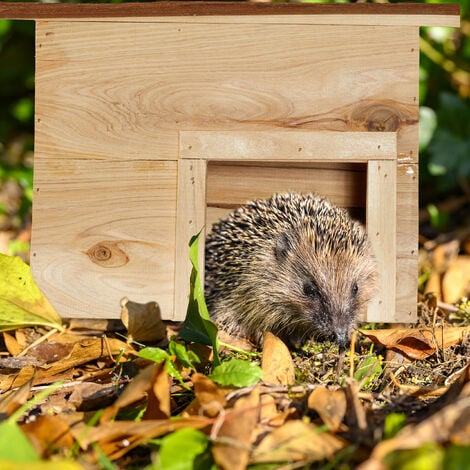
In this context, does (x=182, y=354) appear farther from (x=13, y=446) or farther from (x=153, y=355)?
(x=13, y=446)

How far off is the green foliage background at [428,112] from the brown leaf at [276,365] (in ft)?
12.7

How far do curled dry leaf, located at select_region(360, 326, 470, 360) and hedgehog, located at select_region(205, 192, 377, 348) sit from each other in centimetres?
29

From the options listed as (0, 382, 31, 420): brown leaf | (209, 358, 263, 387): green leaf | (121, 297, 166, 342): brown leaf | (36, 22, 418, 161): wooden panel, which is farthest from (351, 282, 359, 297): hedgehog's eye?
(0, 382, 31, 420): brown leaf

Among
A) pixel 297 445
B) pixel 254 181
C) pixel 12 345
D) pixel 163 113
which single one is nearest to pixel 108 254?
pixel 12 345

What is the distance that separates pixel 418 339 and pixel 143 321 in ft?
5.86

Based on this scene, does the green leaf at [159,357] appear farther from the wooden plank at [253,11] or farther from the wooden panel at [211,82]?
the wooden plank at [253,11]

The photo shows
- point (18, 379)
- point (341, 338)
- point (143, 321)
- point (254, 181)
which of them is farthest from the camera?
point (254, 181)

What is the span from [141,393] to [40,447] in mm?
497

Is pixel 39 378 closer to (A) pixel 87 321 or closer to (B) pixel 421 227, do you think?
(A) pixel 87 321

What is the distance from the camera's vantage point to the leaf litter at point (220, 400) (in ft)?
8.41

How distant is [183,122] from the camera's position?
4.97 metres

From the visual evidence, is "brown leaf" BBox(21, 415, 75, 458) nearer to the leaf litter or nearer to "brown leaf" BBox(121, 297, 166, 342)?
the leaf litter

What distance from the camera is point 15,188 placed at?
8.41m

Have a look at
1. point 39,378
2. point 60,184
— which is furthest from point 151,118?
point 39,378
